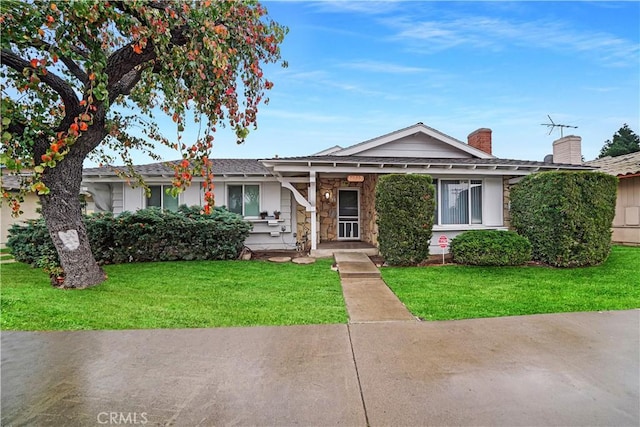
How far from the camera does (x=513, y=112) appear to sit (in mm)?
13031

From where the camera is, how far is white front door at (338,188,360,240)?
12.7 m

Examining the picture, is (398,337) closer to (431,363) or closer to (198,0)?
(431,363)

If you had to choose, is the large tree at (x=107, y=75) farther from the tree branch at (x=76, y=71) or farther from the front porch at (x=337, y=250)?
the front porch at (x=337, y=250)

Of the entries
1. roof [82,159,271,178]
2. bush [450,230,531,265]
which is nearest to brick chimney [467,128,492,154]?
bush [450,230,531,265]

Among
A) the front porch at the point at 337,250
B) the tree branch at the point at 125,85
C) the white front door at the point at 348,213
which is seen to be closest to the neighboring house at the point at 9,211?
the tree branch at the point at 125,85

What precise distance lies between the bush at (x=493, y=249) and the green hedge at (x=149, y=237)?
6.38m

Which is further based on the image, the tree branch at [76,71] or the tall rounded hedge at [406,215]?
the tall rounded hedge at [406,215]

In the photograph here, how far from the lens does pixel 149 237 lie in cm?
873

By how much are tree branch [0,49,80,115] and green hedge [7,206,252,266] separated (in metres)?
3.49

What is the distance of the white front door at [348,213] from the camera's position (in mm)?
12742

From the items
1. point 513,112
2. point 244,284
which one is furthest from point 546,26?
point 244,284

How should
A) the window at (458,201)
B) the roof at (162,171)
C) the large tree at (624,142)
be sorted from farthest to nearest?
the large tree at (624,142), the window at (458,201), the roof at (162,171)

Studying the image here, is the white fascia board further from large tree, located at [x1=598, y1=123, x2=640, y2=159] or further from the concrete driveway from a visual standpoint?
large tree, located at [x1=598, y1=123, x2=640, y2=159]

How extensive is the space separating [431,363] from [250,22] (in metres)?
5.19
